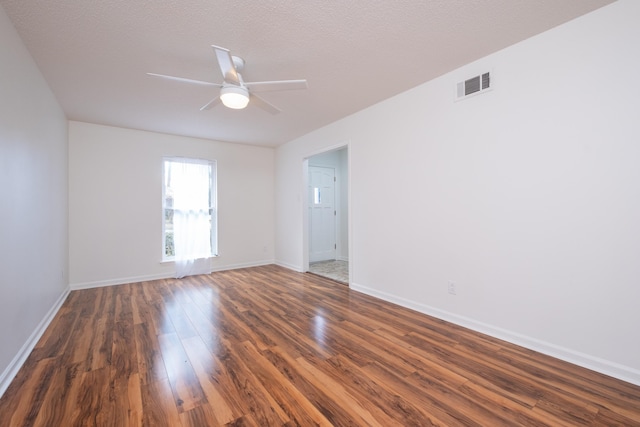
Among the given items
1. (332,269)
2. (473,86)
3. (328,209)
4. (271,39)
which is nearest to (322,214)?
(328,209)

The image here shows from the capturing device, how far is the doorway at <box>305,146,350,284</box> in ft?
20.1

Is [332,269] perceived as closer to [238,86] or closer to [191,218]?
[191,218]

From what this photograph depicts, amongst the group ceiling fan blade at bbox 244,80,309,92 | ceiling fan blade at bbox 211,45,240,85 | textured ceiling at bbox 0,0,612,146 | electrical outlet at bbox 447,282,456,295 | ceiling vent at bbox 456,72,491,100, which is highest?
textured ceiling at bbox 0,0,612,146

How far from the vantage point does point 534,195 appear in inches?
88.7

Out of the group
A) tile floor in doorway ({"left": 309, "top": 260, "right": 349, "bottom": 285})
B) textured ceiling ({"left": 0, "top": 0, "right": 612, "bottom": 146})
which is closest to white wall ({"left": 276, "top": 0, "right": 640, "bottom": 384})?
textured ceiling ({"left": 0, "top": 0, "right": 612, "bottom": 146})

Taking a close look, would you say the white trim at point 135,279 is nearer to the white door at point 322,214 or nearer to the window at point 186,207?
the window at point 186,207

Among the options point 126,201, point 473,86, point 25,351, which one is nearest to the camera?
point 25,351

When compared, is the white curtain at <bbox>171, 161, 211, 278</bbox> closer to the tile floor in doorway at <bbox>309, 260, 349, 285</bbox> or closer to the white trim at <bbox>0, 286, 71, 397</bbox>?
the white trim at <bbox>0, 286, 71, 397</bbox>

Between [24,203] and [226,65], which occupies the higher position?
[226,65]

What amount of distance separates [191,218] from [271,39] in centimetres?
371

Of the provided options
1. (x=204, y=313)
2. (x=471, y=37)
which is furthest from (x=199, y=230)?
(x=471, y=37)

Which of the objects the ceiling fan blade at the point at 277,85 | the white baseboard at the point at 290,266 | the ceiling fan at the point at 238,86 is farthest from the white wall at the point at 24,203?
the white baseboard at the point at 290,266

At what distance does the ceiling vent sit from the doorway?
354 centimetres

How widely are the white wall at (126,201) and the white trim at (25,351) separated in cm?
119
